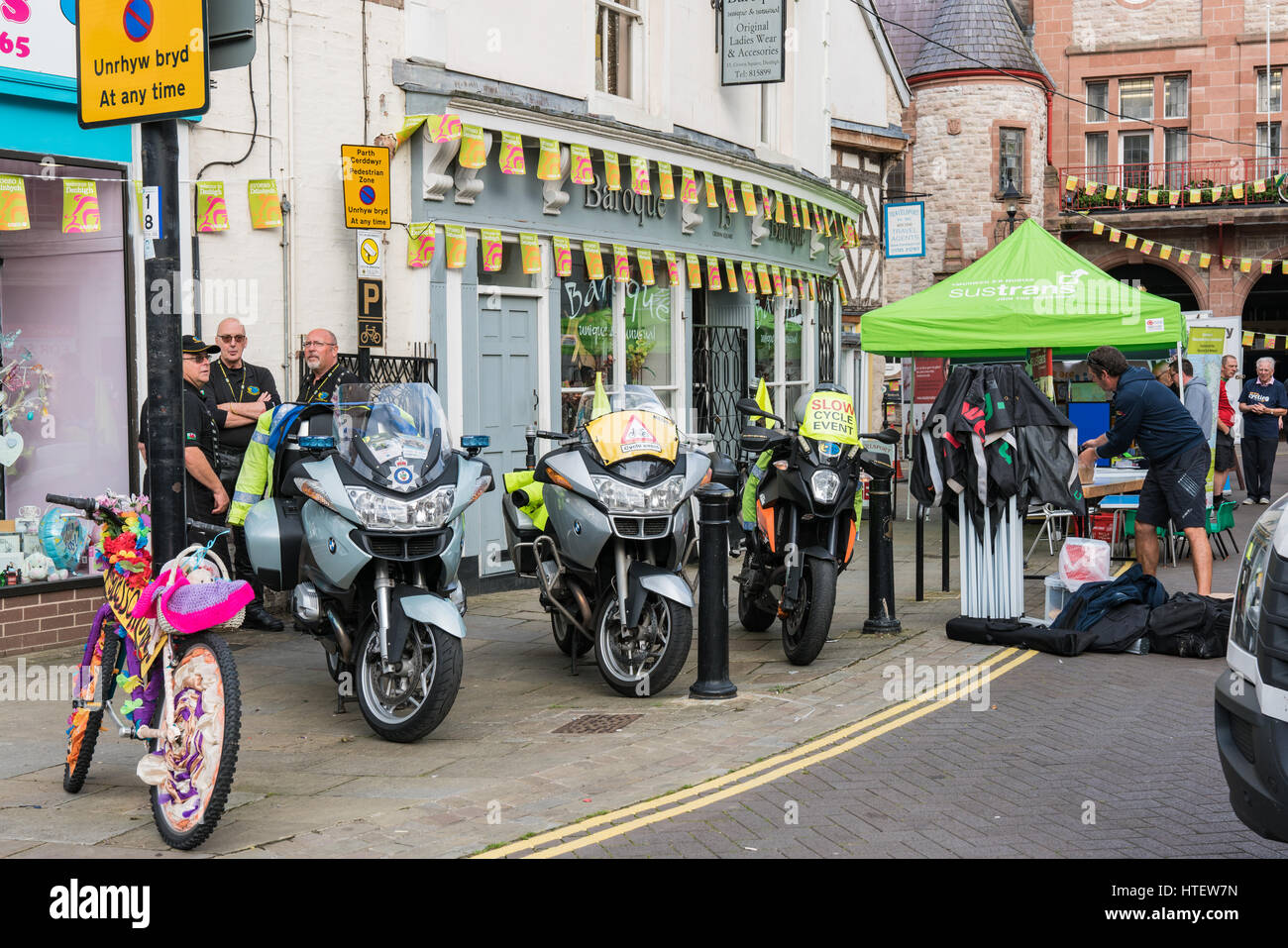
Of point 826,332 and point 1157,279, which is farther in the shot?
point 1157,279

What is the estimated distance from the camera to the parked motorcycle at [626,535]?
7672 mm

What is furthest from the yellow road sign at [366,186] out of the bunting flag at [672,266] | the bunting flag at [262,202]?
the bunting flag at [672,266]

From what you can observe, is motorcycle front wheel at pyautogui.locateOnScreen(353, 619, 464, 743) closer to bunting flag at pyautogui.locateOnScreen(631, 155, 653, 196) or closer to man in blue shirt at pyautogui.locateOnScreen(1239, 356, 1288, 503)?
bunting flag at pyautogui.locateOnScreen(631, 155, 653, 196)

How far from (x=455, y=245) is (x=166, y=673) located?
682 centimetres

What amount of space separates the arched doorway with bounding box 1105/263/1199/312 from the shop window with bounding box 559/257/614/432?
93.3 ft

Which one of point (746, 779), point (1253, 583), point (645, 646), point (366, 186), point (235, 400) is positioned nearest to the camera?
point (1253, 583)

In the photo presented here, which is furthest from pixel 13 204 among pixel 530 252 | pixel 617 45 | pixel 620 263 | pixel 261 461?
pixel 617 45

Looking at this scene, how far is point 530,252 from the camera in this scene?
40.8ft

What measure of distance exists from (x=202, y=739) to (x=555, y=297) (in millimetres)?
8320

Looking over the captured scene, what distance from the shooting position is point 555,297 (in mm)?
13008

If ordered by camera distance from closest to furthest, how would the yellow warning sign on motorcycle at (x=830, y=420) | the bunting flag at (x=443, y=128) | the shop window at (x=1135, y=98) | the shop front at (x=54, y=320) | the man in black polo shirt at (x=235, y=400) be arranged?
the yellow warning sign on motorcycle at (x=830, y=420)
the shop front at (x=54, y=320)
the man in black polo shirt at (x=235, y=400)
the bunting flag at (x=443, y=128)
the shop window at (x=1135, y=98)

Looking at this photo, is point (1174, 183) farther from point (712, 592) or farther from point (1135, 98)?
point (712, 592)

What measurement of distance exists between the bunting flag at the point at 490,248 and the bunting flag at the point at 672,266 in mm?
2837
